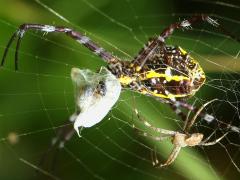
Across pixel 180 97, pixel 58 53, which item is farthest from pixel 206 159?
pixel 58 53

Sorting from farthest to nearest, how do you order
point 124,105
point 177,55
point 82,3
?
point 82,3, point 124,105, point 177,55

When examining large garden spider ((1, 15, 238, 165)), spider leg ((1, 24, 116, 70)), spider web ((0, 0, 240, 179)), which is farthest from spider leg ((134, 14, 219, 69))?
spider web ((0, 0, 240, 179))

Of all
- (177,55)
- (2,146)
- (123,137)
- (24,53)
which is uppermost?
(177,55)

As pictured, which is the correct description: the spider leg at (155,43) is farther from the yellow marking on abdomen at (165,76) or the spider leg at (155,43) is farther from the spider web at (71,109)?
the spider web at (71,109)

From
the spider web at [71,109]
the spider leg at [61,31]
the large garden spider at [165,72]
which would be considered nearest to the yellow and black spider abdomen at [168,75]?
the large garden spider at [165,72]

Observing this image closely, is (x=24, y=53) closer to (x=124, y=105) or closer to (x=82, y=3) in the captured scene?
(x=82, y=3)

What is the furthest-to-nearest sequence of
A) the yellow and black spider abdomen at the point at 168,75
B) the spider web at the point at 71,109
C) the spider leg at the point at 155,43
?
the spider web at the point at 71,109 → the spider leg at the point at 155,43 → the yellow and black spider abdomen at the point at 168,75

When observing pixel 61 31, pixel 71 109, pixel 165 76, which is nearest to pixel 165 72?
pixel 165 76

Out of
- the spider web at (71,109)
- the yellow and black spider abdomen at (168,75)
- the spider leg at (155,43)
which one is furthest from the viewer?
the spider web at (71,109)
